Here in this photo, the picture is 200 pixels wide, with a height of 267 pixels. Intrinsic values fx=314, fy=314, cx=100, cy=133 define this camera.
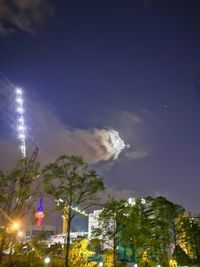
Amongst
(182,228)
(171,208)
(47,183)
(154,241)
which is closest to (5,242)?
(47,183)

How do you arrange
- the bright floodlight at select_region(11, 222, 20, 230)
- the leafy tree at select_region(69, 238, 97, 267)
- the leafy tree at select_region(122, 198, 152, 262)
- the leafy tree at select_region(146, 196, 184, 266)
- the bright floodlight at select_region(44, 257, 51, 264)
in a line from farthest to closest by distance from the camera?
the leafy tree at select_region(146, 196, 184, 266)
the leafy tree at select_region(122, 198, 152, 262)
the leafy tree at select_region(69, 238, 97, 267)
the bright floodlight at select_region(44, 257, 51, 264)
the bright floodlight at select_region(11, 222, 20, 230)

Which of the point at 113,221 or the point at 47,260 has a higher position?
the point at 113,221

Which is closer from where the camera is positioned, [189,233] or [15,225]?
[15,225]

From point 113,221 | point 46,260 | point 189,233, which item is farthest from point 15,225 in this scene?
point 189,233

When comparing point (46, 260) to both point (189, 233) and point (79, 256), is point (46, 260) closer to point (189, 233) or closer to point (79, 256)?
point (79, 256)

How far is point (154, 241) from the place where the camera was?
35.4 metres

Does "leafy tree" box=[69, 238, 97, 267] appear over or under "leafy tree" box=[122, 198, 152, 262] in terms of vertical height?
under

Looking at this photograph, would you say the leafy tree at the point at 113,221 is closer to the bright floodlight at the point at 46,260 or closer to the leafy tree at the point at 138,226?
the leafy tree at the point at 138,226

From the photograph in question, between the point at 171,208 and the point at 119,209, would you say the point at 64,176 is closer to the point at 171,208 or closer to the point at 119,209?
the point at 119,209

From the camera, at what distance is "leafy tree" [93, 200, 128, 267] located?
32.8 metres

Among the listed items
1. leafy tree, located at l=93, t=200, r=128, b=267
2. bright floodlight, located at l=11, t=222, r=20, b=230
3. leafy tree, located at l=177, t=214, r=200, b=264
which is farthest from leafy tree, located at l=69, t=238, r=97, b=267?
leafy tree, located at l=177, t=214, r=200, b=264

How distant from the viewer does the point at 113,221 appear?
Result: 3344cm

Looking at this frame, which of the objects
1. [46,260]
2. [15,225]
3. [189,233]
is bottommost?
[46,260]

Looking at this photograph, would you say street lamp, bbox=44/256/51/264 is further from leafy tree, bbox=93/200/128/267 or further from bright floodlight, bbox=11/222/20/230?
leafy tree, bbox=93/200/128/267
